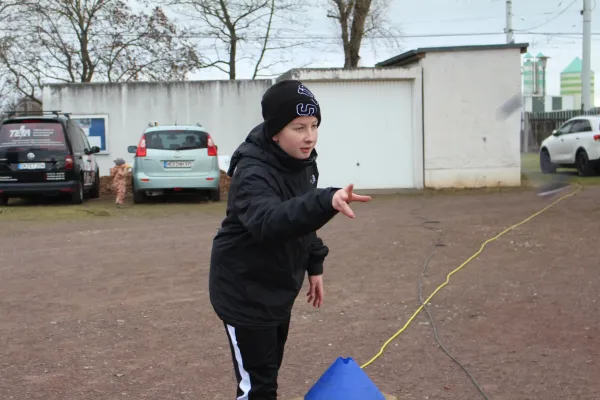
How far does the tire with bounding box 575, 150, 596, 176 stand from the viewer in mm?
19094

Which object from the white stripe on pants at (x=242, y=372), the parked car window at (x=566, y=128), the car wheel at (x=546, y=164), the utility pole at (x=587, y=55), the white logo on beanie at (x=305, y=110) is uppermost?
the utility pole at (x=587, y=55)

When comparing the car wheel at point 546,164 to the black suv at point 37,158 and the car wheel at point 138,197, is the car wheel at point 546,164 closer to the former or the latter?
the car wheel at point 138,197

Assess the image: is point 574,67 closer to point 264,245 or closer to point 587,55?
point 587,55

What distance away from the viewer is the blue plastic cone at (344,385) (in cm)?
314

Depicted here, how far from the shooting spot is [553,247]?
28.2 ft

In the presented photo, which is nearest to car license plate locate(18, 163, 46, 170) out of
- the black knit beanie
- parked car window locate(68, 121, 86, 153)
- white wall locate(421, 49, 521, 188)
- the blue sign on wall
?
parked car window locate(68, 121, 86, 153)

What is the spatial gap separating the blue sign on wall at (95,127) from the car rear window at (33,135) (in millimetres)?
5471

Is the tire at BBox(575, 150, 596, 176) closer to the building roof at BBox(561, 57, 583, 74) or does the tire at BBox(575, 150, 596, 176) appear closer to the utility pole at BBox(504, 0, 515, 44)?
the utility pole at BBox(504, 0, 515, 44)

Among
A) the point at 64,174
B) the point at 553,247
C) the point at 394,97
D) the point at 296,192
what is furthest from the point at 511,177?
the point at 296,192

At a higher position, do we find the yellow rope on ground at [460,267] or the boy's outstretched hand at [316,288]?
the boy's outstretched hand at [316,288]

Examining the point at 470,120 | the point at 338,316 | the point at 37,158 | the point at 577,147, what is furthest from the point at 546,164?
the point at 338,316

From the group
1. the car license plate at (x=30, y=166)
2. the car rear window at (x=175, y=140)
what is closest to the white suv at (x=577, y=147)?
the car rear window at (x=175, y=140)

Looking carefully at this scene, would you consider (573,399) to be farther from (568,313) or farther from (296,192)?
(296,192)

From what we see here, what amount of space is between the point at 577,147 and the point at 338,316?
15.6m
